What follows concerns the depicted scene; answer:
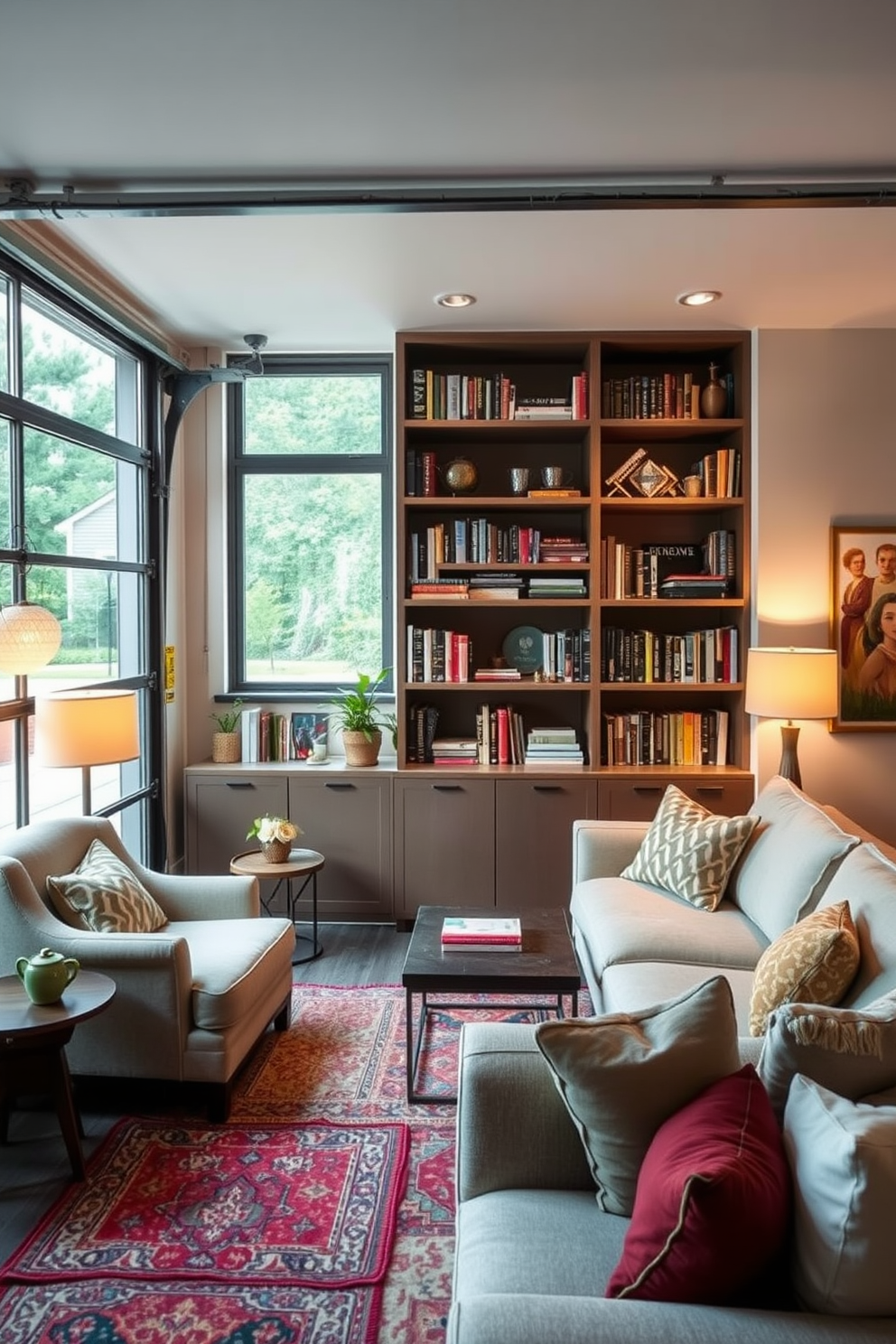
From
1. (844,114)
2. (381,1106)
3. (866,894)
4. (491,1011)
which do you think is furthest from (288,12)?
(491,1011)

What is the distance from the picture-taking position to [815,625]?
4.28 metres

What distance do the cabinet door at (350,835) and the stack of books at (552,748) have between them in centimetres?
72

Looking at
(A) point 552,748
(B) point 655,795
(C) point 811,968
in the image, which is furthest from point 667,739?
(C) point 811,968

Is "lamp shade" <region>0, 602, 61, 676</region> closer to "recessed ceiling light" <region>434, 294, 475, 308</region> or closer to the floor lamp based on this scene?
the floor lamp

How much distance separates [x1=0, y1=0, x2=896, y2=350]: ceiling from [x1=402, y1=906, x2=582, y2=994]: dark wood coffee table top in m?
2.28

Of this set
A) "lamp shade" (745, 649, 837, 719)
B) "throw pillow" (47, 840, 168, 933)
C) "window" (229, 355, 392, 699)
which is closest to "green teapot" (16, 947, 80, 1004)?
"throw pillow" (47, 840, 168, 933)

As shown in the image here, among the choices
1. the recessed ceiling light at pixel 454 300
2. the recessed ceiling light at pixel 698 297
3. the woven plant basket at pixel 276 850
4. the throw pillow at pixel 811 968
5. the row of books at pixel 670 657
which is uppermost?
the recessed ceiling light at pixel 454 300

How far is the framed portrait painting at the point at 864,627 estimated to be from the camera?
13.9 ft

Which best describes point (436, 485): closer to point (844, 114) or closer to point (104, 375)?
point (104, 375)

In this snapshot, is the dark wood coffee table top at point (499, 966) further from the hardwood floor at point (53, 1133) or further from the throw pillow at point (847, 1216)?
the throw pillow at point (847, 1216)

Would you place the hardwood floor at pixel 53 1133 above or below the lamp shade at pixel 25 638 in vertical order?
below

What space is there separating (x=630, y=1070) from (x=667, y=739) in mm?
3077

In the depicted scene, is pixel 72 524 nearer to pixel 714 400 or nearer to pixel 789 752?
pixel 714 400

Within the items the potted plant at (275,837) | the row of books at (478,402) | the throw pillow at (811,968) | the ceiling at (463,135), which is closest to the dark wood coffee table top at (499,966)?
the throw pillow at (811,968)
